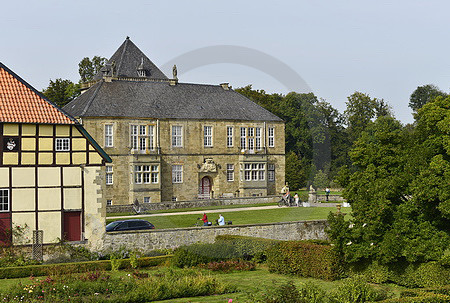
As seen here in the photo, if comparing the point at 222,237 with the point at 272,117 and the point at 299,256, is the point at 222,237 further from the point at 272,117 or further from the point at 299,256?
the point at 272,117

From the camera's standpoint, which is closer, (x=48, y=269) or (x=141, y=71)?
(x=48, y=269)

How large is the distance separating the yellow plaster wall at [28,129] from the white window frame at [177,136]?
80.9 ft

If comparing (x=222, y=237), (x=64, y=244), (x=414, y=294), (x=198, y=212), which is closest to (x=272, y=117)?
(x=198, y=212)

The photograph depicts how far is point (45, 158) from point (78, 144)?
1667 mm

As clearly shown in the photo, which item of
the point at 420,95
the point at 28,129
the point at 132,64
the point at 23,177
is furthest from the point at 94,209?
the point at 420,95

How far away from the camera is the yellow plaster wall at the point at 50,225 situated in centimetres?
3006

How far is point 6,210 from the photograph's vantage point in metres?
29.5

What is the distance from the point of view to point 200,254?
2861 centimetres

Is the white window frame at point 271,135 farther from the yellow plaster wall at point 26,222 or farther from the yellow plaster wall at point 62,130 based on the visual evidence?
the yellow plaster wall at point 26,222

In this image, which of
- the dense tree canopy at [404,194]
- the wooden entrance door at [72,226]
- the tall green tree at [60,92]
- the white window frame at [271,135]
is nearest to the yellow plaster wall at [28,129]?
the wooden entrance door at [72,226]

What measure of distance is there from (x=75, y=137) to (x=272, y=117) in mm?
31429

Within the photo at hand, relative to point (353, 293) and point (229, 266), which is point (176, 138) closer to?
point (229, 266)

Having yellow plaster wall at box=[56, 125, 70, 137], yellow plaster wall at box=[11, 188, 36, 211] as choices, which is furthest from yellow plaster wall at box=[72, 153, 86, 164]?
yellow plaster wall at box=[11, 188, 36, 211]

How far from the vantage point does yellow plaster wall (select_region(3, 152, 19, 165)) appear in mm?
29891
